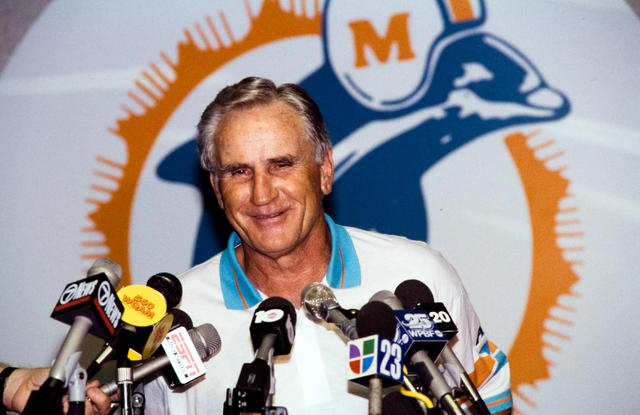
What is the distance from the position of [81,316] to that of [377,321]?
670 mm

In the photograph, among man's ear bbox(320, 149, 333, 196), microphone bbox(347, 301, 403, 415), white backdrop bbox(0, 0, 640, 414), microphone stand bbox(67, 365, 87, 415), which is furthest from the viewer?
white backdrop bbox(0, 0, 640, 414)

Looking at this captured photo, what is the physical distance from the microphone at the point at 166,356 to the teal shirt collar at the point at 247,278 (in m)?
0.71

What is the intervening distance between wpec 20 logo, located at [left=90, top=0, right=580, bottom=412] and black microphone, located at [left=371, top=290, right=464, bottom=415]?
1.85 metres

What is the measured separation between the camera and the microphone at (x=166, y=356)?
167cm

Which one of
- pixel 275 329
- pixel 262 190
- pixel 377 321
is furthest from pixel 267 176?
pixel 377 321

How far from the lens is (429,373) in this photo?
1485 mm

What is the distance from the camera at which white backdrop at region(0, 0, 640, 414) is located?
3.20m

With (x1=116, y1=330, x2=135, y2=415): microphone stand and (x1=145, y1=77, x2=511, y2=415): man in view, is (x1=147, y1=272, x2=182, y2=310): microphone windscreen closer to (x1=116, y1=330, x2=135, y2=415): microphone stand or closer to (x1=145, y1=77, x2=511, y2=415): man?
(x1=116, y1=330, x2=135, y2=415): microphone stand

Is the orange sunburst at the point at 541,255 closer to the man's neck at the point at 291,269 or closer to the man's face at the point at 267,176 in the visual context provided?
the man's neck at the point at 291,269

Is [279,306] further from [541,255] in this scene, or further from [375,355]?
[541,255]

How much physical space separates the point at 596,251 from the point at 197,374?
2.19 meters

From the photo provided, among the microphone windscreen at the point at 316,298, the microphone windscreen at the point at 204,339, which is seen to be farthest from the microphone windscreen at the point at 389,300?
the microphone windscreen at the point at 204,339

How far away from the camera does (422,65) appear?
11.0 feet

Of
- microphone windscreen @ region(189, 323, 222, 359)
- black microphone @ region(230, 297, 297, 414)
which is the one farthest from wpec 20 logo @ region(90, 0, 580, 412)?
black microphone @ region(230, 297, 297, 414)
